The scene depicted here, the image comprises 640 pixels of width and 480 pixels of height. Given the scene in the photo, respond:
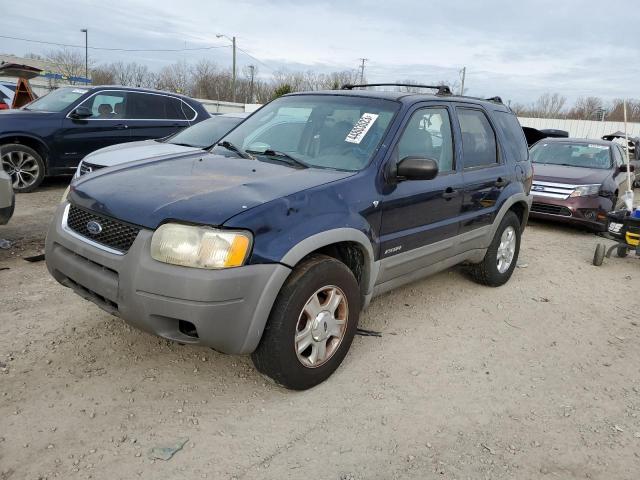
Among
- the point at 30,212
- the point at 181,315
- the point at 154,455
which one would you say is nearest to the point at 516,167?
the point at 181,315

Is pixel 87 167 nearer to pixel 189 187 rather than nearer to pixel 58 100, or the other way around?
pixel 58 100

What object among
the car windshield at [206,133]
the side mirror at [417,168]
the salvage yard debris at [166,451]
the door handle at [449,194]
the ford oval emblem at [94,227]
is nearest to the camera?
the salvage yard debris at [166,451]

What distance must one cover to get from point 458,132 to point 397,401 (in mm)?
2311

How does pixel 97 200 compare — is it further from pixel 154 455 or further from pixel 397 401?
pixel 397 401

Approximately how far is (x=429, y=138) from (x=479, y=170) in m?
0.78

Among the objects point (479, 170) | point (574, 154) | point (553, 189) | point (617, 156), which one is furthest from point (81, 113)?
point (617, 156)

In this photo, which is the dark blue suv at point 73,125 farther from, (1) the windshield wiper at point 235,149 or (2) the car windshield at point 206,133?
(1) the windshield wiper at point 235,149

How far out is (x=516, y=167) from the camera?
16.8 ft

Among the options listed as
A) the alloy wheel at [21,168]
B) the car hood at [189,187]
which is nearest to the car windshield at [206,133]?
the alloy wheel at [21,168]

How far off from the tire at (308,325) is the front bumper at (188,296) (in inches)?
3.8

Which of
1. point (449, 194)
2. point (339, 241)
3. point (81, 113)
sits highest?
point (81, 113)

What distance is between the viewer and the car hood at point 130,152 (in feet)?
19.5

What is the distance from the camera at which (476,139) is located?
14.9ft

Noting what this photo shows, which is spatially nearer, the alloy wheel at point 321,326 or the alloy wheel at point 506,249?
the alloy wheel at point 321,326
